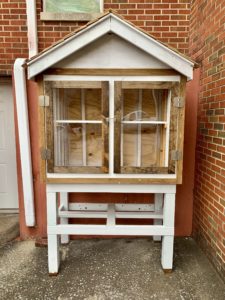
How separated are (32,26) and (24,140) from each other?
4.58ft

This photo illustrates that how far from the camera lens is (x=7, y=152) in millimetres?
3400

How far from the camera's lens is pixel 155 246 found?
2773 millimetres

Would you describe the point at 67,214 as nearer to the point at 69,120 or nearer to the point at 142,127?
the point at 69,120

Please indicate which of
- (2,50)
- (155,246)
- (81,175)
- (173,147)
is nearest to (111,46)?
(173,147)

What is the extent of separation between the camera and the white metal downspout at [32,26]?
267cm

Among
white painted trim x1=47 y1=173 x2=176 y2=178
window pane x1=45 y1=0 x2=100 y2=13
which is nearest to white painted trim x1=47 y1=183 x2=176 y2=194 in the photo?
white painted trim x1=47 y1=173 x2=176 y2=178

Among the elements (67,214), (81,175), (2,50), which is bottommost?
(67,214)

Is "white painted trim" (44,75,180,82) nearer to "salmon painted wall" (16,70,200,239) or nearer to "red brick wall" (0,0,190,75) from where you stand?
Result: "salmon painted wall" (16,70,200,239)

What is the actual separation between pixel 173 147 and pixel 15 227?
252 centimetres

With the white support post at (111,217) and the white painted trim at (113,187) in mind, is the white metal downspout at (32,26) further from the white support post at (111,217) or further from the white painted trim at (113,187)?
the white support post at (111,217)

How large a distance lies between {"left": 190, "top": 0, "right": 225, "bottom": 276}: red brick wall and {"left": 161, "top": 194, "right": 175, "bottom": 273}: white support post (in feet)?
1.57

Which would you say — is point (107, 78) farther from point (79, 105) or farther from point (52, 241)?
point (52, 241)

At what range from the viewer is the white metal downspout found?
2668mm

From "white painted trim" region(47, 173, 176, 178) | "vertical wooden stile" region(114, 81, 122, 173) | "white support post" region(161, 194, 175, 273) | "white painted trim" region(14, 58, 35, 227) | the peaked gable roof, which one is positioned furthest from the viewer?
"white painted trim" region(14, 58, 35, 227)
